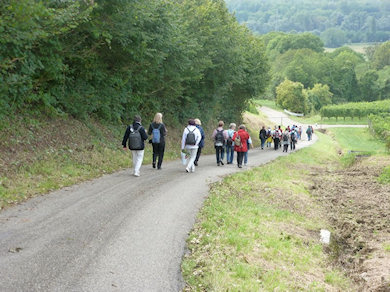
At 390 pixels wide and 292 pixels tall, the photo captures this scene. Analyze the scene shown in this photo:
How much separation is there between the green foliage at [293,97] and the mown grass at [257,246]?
101 meters

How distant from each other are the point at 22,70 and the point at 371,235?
411 inches

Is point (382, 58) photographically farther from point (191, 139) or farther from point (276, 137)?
point (191, 139)

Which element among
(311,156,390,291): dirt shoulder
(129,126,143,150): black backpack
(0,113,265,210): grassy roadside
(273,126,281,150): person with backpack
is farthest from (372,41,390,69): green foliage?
(129,126,143,150): black backpack

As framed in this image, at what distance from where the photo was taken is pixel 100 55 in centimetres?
1733

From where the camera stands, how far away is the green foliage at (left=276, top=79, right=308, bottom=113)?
11104 centimetres

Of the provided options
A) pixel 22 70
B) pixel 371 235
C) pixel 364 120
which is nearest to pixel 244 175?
pixel 371 235

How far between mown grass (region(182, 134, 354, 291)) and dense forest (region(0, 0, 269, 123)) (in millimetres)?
6275

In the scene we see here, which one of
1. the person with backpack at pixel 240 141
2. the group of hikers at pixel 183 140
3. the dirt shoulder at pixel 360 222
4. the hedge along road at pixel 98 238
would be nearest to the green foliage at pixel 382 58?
the dirt shoulder at pixel 360 222

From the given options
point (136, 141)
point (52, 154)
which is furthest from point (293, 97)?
point (52, 154)

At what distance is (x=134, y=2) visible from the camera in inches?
587

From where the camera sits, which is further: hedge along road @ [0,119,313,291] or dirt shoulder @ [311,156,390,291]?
dirt shoulder @ [311,156,390,291]

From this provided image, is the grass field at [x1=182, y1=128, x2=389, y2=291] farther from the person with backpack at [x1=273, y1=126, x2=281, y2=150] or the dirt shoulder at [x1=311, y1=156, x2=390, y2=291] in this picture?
the person with backpack at [x1=273, y1=126, x2=281, y2=150]

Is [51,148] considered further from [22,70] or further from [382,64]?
[382,64]

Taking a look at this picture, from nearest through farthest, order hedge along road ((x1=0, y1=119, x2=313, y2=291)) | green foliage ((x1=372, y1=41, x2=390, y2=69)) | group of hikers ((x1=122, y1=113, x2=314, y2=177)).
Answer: hedge along road ((x1=0, y1=119, x2=313, y2=291)) < group of hikers ((x1=122, y1=113, x2=314, y2=177)) < green foliage ((x1=372, y1=41, x2=390, y2=69))
